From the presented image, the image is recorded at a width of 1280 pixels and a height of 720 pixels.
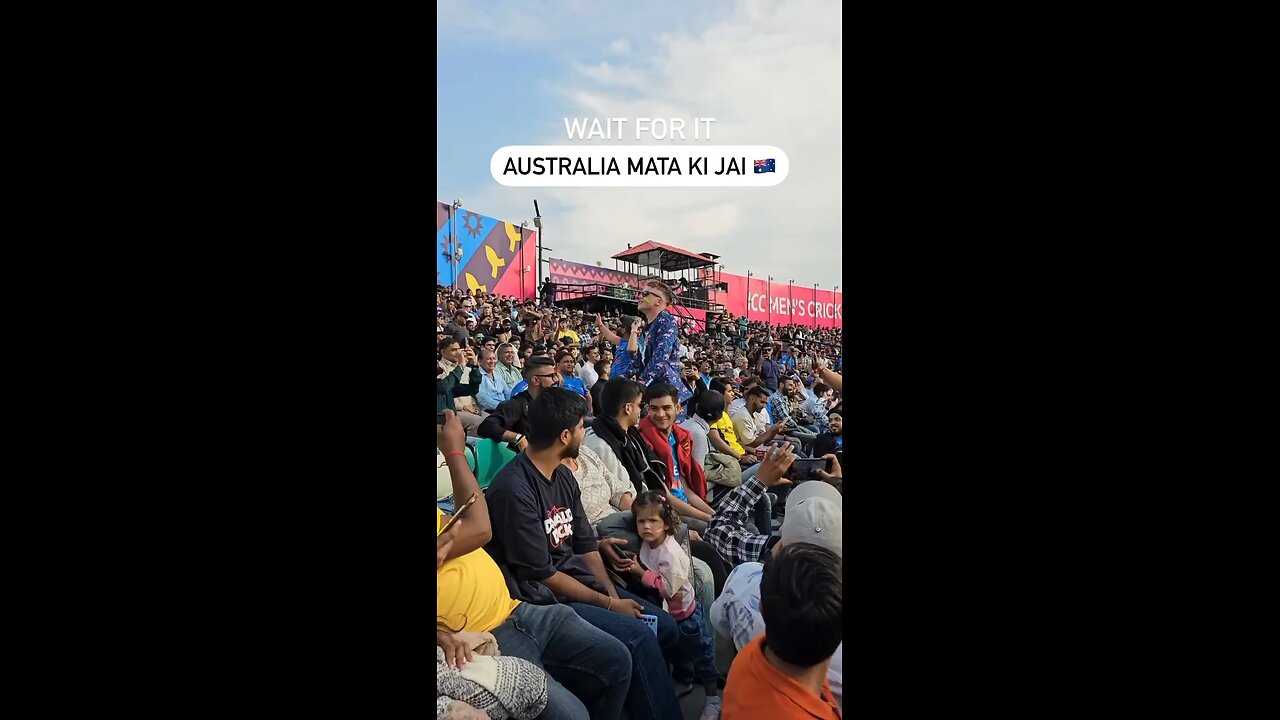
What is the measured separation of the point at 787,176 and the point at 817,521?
87 centimetres

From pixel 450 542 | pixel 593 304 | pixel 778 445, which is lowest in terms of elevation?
pixel 450 542

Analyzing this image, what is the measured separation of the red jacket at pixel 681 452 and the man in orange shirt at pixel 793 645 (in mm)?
381

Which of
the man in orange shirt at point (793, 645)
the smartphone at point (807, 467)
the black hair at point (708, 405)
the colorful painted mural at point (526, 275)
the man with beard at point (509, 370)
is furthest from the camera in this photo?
the man with beard at point (509, 370)

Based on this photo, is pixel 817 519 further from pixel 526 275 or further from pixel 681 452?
pixel 526 275

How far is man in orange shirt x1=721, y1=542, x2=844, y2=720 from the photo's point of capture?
1.61 meters

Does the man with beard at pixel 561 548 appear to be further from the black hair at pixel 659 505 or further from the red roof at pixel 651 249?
the red roof at pixel 651 249

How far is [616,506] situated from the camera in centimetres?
199

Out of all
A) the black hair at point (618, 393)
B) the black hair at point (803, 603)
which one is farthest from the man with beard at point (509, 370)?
the black hair at point (803, 603)

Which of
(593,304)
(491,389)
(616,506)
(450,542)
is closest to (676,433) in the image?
(616,506)

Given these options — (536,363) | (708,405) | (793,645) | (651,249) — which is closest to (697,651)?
(793,645)

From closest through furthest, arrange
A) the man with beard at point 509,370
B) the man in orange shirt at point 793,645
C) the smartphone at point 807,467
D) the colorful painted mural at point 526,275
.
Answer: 1. the man in orange shirt at point 793,645
2. the colorful painted mural at point 526,275
3. the smartphone at point 807,467
4. the man with beard at point 509,370

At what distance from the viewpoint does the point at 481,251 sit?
193 cm

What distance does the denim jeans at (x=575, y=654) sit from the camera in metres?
1.72

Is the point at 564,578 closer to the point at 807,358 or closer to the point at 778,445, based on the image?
the point at 778,445
